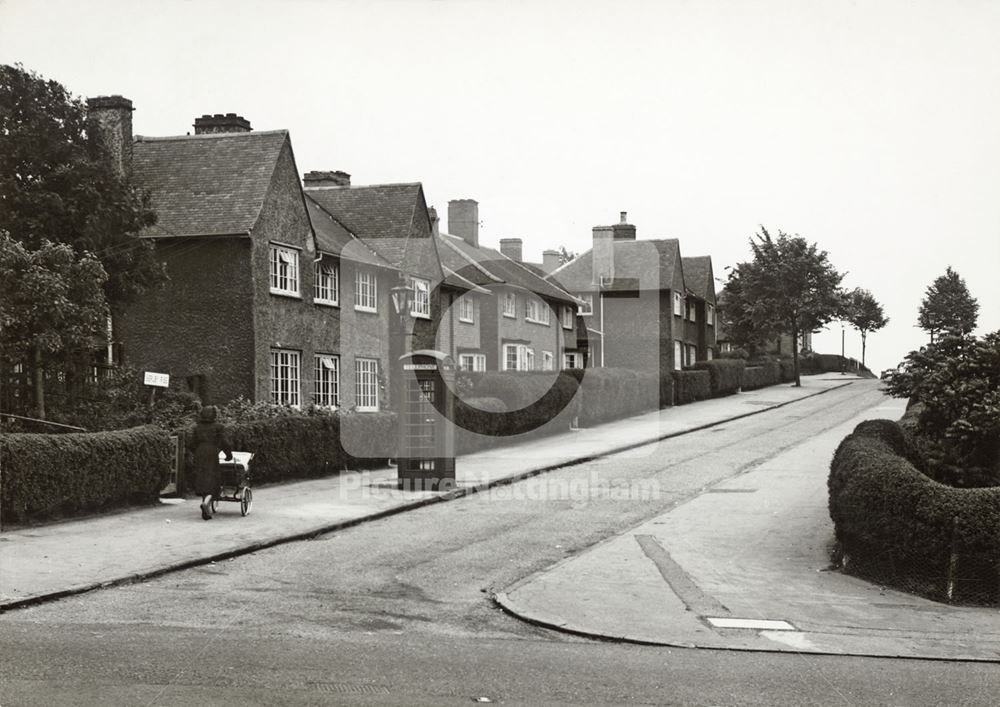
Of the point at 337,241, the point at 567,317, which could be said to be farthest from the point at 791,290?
the point at 337,241

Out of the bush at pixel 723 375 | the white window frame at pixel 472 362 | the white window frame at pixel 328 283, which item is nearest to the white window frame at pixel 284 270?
the white window frame at pixel 328 283

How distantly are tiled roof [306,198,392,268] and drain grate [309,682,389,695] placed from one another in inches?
943

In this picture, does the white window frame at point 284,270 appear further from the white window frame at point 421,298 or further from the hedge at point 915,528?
the hedge at point 915,528

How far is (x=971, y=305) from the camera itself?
98.8 metres

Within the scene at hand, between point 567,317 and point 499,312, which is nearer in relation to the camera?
point 499,312

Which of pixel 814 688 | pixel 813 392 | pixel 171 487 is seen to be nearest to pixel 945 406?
pixel 814 688

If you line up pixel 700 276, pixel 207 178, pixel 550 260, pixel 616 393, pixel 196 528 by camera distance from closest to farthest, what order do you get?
pixel 196 528 < pixel 207 178 < pixel 616 393 < pixel 550 260 < pixel 700 276

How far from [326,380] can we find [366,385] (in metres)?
2.35

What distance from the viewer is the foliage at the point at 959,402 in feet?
52.0

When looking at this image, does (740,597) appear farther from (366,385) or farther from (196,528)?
(366,385)

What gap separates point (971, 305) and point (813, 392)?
155ft

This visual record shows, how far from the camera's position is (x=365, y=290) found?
3378cm

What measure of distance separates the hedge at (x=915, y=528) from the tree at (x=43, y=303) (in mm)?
14261

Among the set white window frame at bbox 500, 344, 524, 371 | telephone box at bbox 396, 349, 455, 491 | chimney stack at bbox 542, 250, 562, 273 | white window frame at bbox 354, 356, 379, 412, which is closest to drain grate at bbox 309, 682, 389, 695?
telephone box at bbox 396, 349, 455, 491
